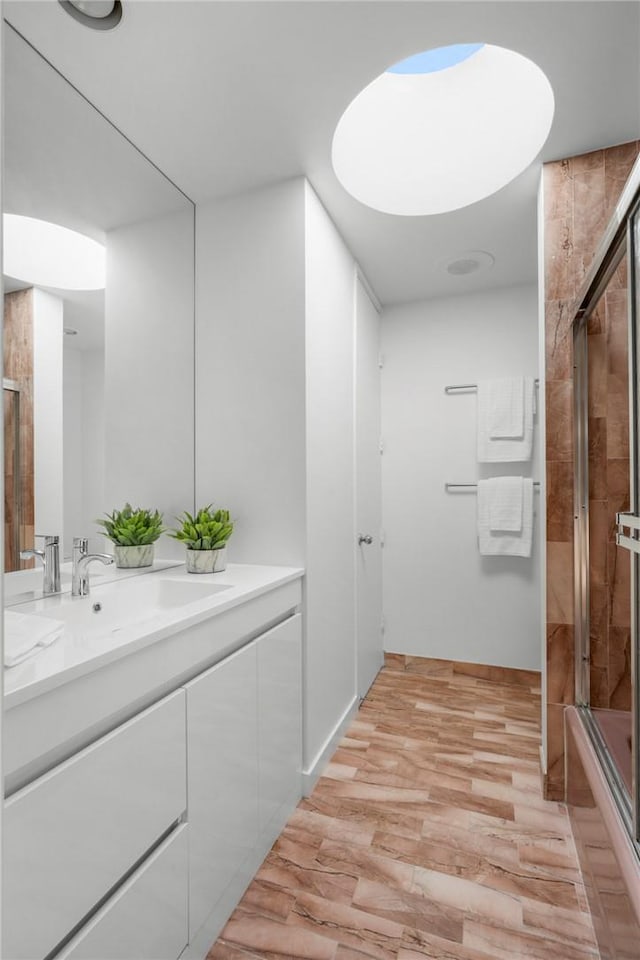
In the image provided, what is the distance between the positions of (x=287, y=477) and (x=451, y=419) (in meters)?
1.57

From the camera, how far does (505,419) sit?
2887 mm

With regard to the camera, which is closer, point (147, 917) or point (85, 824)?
point (85, 824)

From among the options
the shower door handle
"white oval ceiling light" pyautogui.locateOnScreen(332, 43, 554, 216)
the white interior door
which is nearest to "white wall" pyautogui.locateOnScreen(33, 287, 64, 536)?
"white oval ceiling light" pyautogui.locateOnScreen(332, 43, 554, 216)

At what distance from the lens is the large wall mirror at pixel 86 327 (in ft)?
4.53

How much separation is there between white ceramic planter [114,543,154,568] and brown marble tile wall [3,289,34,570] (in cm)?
39

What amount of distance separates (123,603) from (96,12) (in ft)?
5.17

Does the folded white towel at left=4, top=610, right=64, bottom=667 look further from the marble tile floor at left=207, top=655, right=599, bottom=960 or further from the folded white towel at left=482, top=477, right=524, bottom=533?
the folded white towel at left=482, top=477, right=524, bottom=533

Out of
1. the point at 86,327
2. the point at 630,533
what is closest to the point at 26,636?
the point at 86,327

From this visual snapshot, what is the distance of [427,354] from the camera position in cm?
313

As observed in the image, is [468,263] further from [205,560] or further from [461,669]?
[461,669]

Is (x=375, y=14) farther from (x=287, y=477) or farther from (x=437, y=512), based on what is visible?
(x=437, y=512)

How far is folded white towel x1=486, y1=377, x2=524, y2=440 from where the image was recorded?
285 cm

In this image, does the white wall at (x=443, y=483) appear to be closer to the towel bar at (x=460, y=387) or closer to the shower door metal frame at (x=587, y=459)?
the towel bar at (x=460, y=387)

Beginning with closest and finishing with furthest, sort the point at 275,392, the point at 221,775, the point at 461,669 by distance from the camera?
1. the point at 221,775
2. the point at 275,392
3. the point at 461,669
